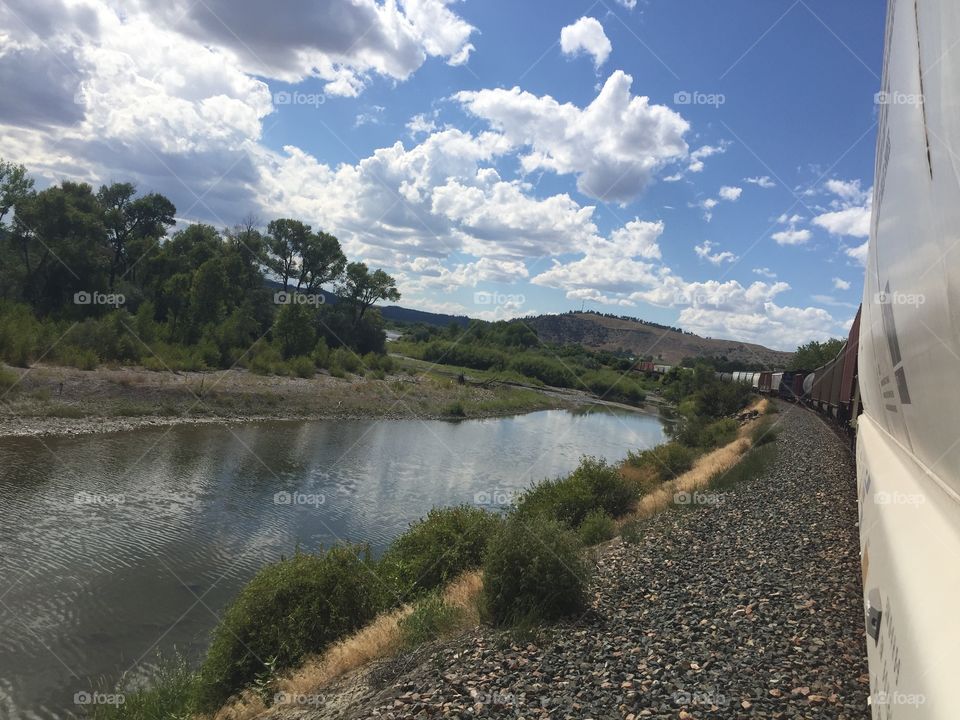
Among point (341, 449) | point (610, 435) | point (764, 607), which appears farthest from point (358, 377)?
point (764, 607)

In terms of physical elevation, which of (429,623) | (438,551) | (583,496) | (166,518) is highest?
(583,496)

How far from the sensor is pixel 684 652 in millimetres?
6398

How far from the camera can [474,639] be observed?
7.68m

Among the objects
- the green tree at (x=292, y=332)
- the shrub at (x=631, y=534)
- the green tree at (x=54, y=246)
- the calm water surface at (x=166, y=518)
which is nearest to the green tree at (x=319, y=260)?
the green tree at (x=292, y=332)

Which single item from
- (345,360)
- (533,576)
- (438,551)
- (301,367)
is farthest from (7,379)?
(345,360)

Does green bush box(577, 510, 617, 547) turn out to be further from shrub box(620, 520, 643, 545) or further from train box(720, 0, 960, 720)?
train box(720, 0, 960, 720)

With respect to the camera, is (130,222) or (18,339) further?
(130,222)

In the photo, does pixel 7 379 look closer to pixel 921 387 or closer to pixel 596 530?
pixel 596 530

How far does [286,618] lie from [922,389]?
29.8ft

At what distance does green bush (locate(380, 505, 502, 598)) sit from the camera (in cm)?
1188

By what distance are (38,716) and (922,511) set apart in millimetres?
10914

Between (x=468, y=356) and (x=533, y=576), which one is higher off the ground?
(x=468, y=356)

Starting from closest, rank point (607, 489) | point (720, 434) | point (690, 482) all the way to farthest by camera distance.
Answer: point (607, 489), point (690, 482), point (720, 434)

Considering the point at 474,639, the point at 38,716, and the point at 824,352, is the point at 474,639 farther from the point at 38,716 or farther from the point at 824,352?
the point at 824,352
